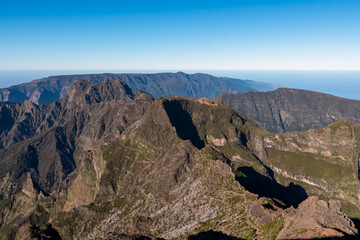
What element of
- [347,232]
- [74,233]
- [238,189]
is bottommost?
[74,233]

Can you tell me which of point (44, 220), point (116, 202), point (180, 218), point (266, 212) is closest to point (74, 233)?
point (116, 202)

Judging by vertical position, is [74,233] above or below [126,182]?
below

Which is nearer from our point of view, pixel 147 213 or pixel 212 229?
pixel 212 229

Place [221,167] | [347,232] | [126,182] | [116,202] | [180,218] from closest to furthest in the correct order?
[347,232]
[180,218]
[221,167]
[116,202]
[126,182]

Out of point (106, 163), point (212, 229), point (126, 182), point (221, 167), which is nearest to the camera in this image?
point (212, 229)

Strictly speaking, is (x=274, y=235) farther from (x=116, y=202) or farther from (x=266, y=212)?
(x=116, y=202)

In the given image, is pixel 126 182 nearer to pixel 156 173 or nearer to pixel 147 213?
pixel 156 173

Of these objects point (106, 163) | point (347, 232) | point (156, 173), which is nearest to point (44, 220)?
point (106, 163)
